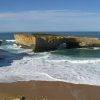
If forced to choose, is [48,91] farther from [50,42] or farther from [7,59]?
[50,42]

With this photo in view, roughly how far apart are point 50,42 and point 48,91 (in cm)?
2502

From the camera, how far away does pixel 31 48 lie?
4006 cm

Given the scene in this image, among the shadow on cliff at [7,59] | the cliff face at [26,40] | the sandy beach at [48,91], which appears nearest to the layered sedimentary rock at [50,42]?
the cliff face at [26,40]

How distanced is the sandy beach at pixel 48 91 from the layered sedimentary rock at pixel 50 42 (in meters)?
21.2

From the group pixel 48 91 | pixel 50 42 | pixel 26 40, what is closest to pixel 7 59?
pixel 50 42

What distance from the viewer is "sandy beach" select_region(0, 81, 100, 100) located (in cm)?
1383

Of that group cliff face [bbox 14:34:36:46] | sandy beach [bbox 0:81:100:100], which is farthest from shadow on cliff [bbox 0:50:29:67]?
sandy beach [bbox 0:81:100:100]

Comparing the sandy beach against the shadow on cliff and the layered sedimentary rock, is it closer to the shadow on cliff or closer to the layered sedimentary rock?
the shadow on cliff

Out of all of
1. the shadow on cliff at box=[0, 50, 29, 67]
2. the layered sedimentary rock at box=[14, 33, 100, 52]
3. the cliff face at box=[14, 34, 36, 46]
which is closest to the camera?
the shadow on cliff at box=[0, 50, 29, 67]

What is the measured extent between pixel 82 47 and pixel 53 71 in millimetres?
22714

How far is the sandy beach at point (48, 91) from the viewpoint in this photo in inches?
544

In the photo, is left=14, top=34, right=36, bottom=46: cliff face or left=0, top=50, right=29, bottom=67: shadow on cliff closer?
left=0, top=50, right=29, bottom=67: shadow on cliff

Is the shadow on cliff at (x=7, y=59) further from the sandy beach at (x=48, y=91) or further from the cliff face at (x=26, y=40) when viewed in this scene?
the sandy beach at (x=48, y=91)

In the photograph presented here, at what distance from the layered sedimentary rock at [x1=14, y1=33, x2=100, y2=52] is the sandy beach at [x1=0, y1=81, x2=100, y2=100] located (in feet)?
69.5
